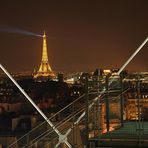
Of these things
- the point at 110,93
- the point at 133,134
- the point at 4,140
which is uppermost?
the point at 110,93

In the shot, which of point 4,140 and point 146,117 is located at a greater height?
point 146,117

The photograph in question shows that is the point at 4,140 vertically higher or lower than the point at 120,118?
lower

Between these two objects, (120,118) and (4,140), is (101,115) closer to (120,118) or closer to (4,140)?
(120,118)

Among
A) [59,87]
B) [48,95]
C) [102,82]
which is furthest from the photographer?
[59,87]

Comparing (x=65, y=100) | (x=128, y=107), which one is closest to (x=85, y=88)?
(x=128, y=107)

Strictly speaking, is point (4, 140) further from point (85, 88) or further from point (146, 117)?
point (85, 88)

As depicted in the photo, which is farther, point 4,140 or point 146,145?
point 4,140

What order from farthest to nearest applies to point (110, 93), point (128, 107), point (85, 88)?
1. point (128, 107)
2. point (110, 93)
3. point (85, 88)

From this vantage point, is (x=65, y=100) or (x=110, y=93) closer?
(x=110, y=93)

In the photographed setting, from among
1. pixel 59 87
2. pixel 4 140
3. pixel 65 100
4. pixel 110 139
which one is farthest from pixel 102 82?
pixel 59 87
